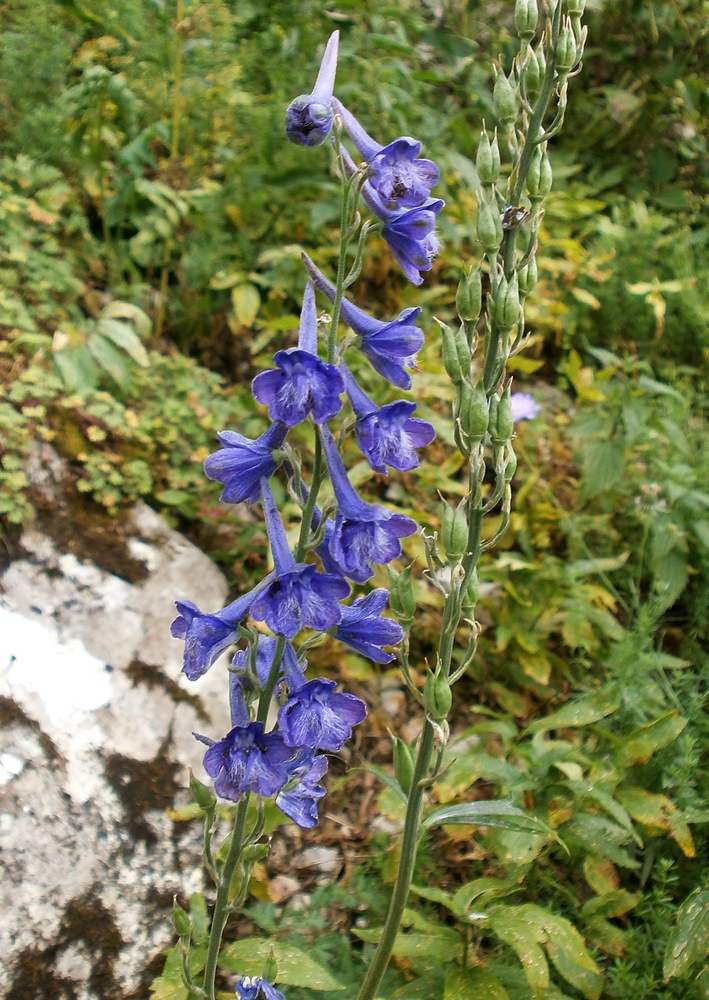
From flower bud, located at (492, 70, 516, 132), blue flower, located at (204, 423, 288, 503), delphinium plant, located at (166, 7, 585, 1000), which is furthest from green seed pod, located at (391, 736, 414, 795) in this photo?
flower bud, located at (492, 70, 516, 132)

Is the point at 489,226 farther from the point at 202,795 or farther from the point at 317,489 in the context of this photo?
the point at 202,795

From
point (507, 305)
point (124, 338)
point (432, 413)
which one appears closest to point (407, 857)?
point (507, 305)

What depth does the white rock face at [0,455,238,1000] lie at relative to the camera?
2.31 meters

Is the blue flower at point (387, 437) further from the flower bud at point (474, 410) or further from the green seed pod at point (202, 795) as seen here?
the green seed pod at point (202, 795)

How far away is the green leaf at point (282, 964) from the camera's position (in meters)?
1.92

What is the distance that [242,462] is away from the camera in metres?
1.50

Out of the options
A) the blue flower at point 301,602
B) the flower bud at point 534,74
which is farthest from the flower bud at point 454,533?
the flower bud at point 534,74

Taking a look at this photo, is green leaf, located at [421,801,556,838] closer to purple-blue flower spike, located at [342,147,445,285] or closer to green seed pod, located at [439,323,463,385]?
green seed pod, located at [439,323,463,385]

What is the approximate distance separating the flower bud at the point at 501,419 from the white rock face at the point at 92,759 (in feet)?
5.56

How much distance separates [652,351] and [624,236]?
73 cm

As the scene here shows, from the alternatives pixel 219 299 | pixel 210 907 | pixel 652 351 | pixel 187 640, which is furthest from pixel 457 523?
pixel 652 351

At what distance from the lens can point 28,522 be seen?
117 inches

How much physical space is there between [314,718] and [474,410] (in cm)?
69

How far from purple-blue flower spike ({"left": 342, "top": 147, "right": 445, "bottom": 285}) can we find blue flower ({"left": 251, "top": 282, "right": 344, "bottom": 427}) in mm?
260
